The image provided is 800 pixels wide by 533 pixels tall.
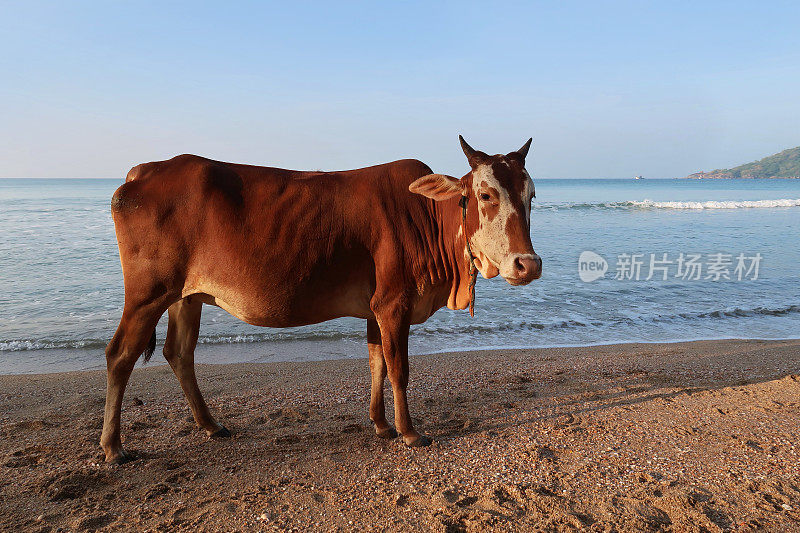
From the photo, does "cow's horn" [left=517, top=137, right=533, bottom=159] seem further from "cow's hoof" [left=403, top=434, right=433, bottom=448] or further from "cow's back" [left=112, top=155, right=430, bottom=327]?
"cow's hoof" [left=403, top=434, right=433, bottom=448]

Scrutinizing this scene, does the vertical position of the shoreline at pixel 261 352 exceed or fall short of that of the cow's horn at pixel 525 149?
it falls short

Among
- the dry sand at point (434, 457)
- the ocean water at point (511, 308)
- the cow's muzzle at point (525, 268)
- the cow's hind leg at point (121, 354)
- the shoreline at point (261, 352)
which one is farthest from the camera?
the ocean water at point (511, 308)

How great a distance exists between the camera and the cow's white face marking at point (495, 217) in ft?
11.9

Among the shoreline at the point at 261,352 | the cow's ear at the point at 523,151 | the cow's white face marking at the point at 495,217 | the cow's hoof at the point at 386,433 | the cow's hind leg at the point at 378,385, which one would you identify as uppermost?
the cow's ear at the point at 523,151

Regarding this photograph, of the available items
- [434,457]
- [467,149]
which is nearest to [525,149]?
[467,149]

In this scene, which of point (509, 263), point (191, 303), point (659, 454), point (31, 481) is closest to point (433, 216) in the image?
point (509, 263)

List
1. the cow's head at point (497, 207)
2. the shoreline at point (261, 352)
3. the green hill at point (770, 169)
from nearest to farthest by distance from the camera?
1. the cow's head at point (497, 207)
2. the shoreline at point (261, 352)
3. the green hill at point (770, 169)

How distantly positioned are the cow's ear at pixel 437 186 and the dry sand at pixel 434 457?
79.0 inches

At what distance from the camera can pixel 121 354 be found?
13.3 feet

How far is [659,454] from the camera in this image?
13.5ft

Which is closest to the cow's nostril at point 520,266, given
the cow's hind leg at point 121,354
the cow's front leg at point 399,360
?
the cow's front leg at point 399,360

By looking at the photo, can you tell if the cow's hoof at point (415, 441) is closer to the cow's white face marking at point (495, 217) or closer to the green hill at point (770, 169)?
the cow's white face marking at point (495, 217)
